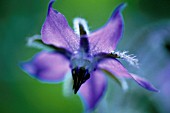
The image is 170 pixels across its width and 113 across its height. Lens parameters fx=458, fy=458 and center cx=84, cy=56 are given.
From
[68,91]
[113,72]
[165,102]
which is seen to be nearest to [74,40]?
[113,72]

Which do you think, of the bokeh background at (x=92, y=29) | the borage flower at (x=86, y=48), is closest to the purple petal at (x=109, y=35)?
the borage flower at (x=86, y=48)

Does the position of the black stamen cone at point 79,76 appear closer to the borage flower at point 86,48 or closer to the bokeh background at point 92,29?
the borage flower at point 86,48

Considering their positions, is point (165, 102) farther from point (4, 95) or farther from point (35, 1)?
point (35, 1)

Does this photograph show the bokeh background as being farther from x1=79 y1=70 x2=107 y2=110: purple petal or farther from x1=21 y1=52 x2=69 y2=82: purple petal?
x1=21 y1=52 x2=69 y2=82: purple petal

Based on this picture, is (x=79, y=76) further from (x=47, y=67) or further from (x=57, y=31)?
(x=47, y=67)

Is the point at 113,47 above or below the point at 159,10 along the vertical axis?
below

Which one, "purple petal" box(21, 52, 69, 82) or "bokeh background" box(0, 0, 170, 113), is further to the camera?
"bokeh background" box(0, 0, 170, 113)

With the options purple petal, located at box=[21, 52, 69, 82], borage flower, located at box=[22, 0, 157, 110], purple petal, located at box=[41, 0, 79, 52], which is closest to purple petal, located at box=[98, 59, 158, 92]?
borage flower, located at box=[22, 0, 157, 110]
